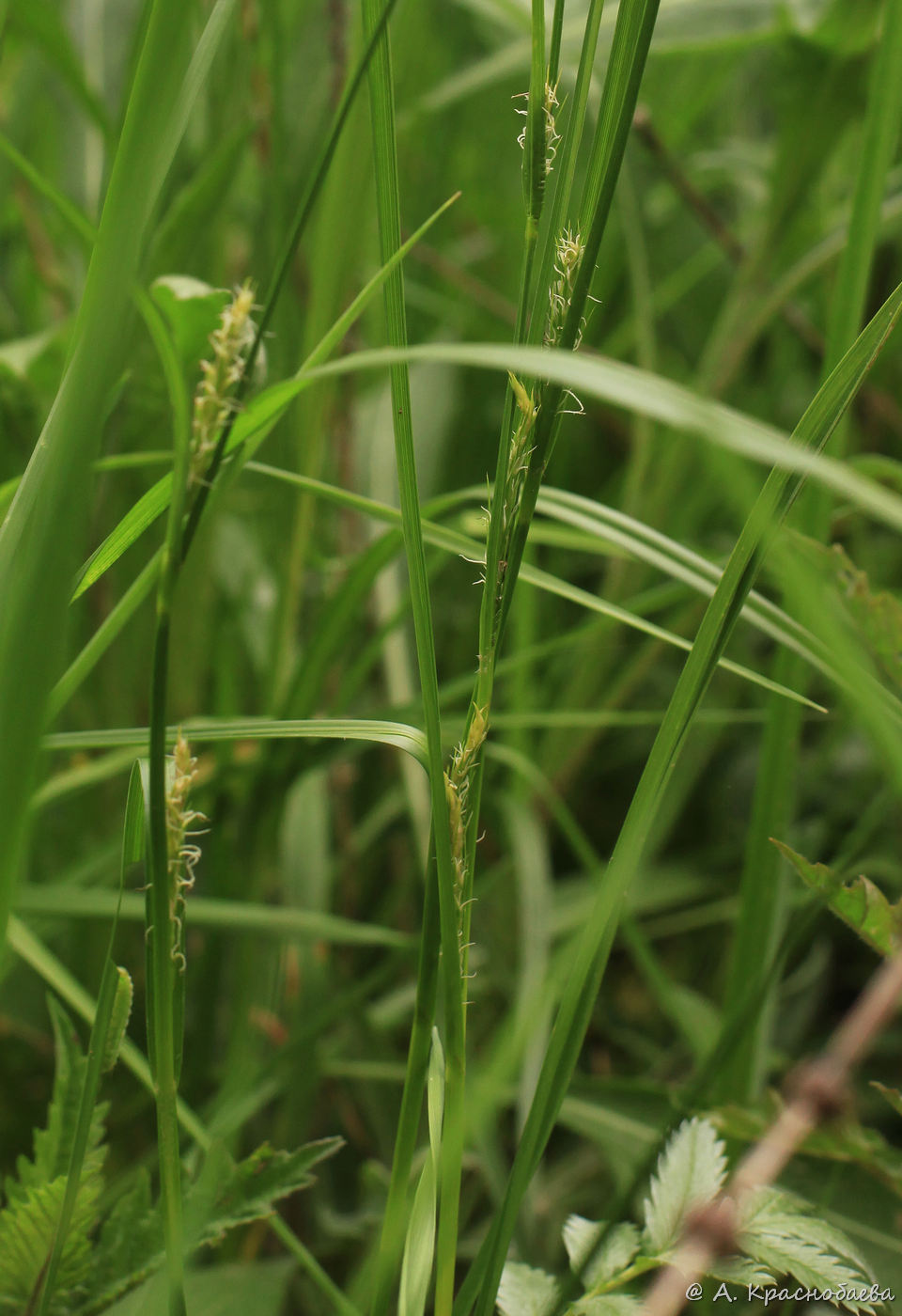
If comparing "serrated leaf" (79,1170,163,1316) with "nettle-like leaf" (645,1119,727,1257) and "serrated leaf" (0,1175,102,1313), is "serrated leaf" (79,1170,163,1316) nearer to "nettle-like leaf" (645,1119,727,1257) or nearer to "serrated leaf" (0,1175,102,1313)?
"serrated leaf" (0,1175,102,1313)

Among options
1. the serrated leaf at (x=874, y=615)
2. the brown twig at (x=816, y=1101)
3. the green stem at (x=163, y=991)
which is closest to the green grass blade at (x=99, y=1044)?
the green stem at (x=163, y=991)

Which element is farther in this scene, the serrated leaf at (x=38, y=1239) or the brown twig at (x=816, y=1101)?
the serrated leaf at (x=38, y=1239)

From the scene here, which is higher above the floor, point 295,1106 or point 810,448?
point 810,448

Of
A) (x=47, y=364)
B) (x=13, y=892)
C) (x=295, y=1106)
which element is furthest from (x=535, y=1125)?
(x=47, y=364)

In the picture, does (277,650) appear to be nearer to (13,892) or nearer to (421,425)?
(421,425)

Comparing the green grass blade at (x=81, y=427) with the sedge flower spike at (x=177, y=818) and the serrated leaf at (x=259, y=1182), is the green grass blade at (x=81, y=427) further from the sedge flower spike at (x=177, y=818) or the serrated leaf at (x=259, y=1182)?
the serrated leaf at (x=259, y=1182)

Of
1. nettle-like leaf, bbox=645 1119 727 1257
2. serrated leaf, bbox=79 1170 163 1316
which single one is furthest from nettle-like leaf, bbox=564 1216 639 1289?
serrated leaf, bbox=79 1170 163 1316
